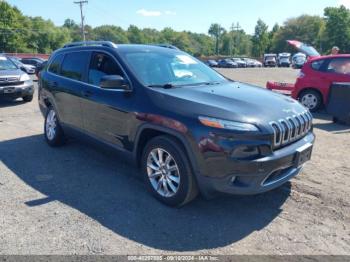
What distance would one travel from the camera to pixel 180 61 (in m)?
5.18

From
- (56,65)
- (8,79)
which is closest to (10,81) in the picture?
(8,79)

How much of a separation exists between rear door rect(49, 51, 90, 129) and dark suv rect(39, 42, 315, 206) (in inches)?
0.7

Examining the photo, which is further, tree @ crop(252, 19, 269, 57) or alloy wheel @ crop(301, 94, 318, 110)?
tree @ crop(252, 19, 269, 57)

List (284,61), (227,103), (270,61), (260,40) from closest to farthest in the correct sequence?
(227,103), (284,61), (270,61), (260,40)

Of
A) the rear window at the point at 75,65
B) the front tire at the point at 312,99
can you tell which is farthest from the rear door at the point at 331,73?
the rear window at the point at 75,65

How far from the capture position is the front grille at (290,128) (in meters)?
3.62

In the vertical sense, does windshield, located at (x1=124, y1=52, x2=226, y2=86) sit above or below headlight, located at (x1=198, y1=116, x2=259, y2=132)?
above

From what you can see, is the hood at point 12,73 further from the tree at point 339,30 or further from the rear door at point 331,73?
the tree at point 339,30

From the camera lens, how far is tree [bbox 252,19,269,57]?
110 meters

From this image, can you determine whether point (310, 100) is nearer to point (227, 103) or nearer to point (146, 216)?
point (227, 103)

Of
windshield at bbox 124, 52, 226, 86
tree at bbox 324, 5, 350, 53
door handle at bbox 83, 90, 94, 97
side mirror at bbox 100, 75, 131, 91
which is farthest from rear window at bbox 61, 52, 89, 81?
tree at bbox 324, 5, 350, 53

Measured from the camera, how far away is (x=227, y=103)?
3.87 metres

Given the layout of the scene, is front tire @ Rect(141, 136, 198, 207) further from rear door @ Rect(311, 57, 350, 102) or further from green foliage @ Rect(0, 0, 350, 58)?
green foliage @ Rect(0, 0, 350, 58)

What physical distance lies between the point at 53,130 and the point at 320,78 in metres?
7.11
